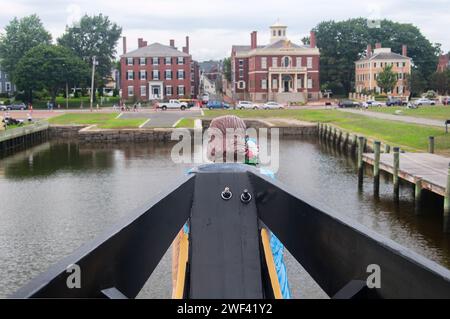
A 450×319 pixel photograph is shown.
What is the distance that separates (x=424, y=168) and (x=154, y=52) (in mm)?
85256

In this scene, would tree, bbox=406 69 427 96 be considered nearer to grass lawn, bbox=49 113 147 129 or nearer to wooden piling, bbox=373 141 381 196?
grass lawn, bbox=49 113 147 129

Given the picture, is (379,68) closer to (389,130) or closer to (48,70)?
(48,70)

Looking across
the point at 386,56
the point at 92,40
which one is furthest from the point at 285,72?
the point at 92,40

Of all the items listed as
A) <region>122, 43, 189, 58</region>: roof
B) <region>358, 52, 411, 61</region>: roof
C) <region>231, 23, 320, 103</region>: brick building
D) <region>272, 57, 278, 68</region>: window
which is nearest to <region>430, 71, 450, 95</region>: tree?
<region>358, 52, 411, 61</region>: roof

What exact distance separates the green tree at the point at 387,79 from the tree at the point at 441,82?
787 centimetres

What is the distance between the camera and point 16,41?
107438mm

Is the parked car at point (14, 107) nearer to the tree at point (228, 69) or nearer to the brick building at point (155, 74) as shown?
the brick building at point (155, 74)

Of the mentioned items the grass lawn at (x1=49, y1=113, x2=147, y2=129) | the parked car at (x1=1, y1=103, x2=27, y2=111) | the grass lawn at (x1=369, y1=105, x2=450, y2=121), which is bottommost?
the grass lawn at (x1=49, y1=113, x2=147, y2=129)

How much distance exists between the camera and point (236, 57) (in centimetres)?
11650

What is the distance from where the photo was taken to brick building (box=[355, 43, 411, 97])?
377ft

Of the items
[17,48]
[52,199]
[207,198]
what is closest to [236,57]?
[17,48]

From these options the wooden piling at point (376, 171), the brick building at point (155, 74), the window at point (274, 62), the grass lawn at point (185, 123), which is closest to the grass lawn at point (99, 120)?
the grass lawn at point (185, 123)

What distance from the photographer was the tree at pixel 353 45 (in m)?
120

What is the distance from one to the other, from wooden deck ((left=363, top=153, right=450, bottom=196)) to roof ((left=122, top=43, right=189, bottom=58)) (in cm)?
7834
